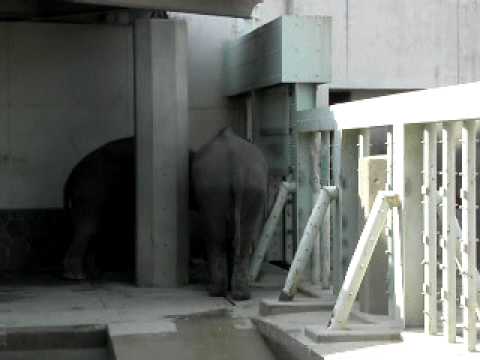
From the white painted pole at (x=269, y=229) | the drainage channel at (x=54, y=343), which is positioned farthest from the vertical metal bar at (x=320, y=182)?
the drainage channel at (x=54, y=343)

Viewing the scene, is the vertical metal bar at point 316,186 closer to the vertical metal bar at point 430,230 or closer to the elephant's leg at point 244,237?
the elephant's leg at point 244,237

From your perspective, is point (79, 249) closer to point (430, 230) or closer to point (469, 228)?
point (430, 230)

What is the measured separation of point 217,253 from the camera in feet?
28.7

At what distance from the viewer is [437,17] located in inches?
487

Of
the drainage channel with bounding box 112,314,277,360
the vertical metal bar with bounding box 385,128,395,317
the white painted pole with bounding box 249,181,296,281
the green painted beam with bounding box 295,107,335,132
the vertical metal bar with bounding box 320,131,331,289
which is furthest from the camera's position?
the white painted pole with bounding box 249,181,296,281

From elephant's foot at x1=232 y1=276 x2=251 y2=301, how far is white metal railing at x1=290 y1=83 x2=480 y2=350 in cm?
116

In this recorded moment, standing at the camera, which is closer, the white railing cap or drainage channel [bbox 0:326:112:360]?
the white railing cap

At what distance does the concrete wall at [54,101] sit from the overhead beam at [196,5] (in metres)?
2.44

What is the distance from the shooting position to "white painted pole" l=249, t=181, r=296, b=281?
30.4 feet

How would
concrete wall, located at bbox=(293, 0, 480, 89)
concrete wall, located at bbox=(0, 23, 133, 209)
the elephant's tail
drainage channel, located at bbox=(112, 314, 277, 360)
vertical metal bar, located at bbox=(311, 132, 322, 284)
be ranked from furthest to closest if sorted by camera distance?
concrete wall, located at bbox=(293, 0, 480, 89) → concrete wall, located at bbox=(0, 23, 133, 209) → the elephant's tail → vertical metal bar, located at bbox=(311, 132, 322, 284) → drainage channel, located at bbox=(112, 314, 277, 360)

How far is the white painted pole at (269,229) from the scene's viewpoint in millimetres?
9266

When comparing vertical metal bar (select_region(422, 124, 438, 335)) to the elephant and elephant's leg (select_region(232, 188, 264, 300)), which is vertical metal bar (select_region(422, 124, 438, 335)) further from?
the elephant

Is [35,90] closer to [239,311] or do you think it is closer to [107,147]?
[107,147]

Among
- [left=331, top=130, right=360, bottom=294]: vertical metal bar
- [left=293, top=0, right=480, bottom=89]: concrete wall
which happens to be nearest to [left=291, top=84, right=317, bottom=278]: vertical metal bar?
[left=331, top=130, right=360, bottom=294]: vertical metal bar
